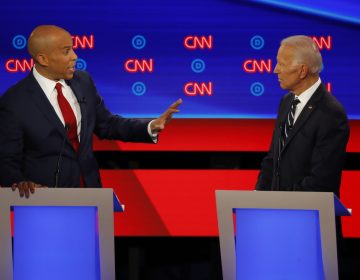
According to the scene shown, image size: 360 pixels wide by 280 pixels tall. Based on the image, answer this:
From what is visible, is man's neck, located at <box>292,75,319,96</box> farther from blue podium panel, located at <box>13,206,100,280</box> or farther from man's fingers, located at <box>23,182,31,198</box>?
man's fingers, located at <box>23,182,31,198</box>

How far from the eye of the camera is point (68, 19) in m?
4.24

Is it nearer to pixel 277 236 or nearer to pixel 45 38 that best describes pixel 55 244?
pixel 277 236

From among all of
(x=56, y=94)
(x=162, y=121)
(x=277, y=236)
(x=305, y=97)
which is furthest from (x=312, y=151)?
(x=56, y=94)

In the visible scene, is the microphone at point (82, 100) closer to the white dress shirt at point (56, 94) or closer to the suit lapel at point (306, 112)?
the white dress shirt at point (56, 94)

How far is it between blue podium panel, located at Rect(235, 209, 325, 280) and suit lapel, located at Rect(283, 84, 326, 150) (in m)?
A: 0.89

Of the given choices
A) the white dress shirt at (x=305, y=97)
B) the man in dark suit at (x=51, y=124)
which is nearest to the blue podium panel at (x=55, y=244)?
the man in dark suit at (x=51, y=124)

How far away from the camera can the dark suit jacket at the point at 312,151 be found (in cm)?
306

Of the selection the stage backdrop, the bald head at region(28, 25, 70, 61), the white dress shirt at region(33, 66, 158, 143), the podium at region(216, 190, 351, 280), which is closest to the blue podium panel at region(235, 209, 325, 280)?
the podium at region(216, 190, 351, 280)

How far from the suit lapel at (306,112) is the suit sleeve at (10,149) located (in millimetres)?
1176

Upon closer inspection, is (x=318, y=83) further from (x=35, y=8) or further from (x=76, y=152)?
(x=35, y=8)

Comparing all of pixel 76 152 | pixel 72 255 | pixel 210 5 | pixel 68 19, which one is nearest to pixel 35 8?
pixel 68 19

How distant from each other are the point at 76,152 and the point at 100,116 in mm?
291

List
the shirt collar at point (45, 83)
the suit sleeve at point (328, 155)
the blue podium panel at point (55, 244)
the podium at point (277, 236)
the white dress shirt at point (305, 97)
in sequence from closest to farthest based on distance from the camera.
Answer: the podium at point (277, 236), the blue podium panel at point (55, 244), the suit sleeve at point (328, 155), the white dress shirt at point (305, 97), the shirt collar at point (45, 83)

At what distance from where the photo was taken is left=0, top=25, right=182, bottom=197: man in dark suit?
3.28 metres
